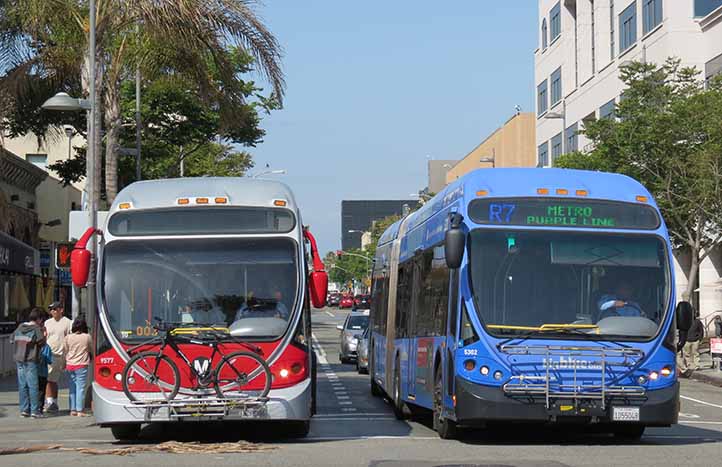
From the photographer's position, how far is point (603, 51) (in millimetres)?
61188

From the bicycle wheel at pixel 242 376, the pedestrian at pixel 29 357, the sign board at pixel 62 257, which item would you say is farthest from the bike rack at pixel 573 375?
the pedestrian at pixel 29 357

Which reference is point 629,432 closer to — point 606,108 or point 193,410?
point 193,410

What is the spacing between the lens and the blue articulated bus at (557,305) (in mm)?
14227

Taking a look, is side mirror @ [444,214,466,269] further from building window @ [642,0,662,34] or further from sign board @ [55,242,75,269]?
building window @ [642,0,662,34]

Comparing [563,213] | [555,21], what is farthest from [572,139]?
[563,213]

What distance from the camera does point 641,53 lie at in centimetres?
5453

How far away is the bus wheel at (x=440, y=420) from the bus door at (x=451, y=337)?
1.44 ft

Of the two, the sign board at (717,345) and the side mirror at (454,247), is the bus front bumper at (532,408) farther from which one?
the sign board at (717,345)

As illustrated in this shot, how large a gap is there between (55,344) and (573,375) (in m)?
10.2

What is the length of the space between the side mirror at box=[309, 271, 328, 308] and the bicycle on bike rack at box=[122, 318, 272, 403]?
943mm

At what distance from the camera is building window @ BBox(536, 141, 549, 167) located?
236 ft

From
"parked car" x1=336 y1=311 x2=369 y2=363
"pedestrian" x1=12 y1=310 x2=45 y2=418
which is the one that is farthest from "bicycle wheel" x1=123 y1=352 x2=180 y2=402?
"parked car" x1=336 y1=311 x2=369 y2=363

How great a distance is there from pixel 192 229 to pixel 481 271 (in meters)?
3.35

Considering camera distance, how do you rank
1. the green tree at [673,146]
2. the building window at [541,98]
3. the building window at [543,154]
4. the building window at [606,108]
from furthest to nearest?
the building window at [541,98]
the building window at [543,154]
the building window at [606,108]
the green tree at [673,146]
